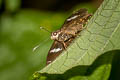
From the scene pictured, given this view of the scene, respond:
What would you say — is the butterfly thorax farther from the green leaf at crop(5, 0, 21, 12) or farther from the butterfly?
the green leaf at crop(5, 0, 21, 12)

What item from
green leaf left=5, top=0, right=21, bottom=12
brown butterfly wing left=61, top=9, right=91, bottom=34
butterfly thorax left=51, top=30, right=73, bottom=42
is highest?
brown butterfly wing left=61, top=9, right=91, bottom=34

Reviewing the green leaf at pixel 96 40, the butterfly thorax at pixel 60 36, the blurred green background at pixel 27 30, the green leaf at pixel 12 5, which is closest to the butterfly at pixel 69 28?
the butterfly thorax at pixel 60 36

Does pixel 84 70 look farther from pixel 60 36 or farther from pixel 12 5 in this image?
pixel 12 5

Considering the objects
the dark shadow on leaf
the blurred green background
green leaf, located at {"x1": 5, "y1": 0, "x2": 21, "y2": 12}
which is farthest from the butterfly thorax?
green leaf, located at {"x1": 5, "y1": 0, "x2": 21, "y2": 12}

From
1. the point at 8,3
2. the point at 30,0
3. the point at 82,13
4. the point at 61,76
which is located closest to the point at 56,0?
the point at 30,0

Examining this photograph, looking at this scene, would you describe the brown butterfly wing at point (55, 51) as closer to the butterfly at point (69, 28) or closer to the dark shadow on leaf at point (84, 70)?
the butterfly at point (69, 28)

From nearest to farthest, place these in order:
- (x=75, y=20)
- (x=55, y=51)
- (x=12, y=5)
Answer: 1. (x=55, y=51)
2. (x=75, y=20)
3. (x=12, y=5)

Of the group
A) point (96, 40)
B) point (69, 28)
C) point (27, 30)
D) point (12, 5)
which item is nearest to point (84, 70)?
point (96, 40)
